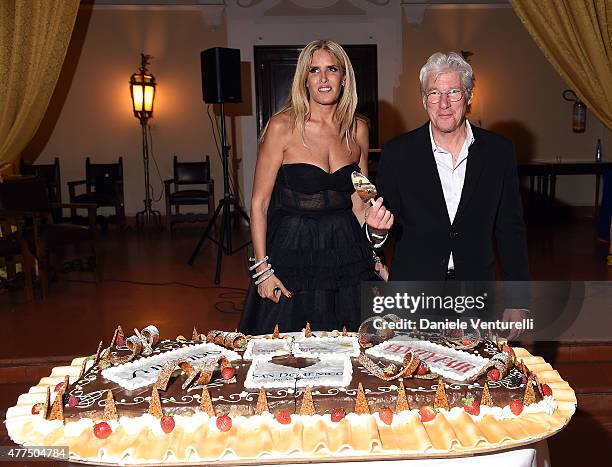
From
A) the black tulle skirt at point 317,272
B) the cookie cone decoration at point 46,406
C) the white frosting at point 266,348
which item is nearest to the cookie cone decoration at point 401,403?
the white frosting at point 266,348

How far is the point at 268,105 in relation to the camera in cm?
951

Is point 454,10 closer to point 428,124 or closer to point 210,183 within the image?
point 210,183

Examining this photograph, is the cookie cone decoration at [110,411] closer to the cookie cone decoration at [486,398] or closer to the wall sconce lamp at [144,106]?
the cookie cone decoration at [486,398]

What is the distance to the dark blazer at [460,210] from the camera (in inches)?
88.4

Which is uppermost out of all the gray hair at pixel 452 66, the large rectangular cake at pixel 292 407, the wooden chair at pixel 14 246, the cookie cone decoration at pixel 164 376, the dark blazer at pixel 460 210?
the gray hair at pixel 452 66

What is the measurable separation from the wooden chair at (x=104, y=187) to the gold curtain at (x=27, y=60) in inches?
115

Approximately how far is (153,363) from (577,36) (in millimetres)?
3994

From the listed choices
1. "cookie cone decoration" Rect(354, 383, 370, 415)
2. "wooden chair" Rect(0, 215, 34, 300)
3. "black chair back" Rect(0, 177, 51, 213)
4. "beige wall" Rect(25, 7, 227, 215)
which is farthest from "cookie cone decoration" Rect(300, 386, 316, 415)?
"beige wall" Rect(25, 7, 227, 215)

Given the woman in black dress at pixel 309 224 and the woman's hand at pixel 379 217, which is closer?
the woman's hand at pixel 379 217

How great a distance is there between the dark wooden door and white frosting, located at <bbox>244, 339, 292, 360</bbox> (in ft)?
A: 24.4

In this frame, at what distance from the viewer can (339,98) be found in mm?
2762

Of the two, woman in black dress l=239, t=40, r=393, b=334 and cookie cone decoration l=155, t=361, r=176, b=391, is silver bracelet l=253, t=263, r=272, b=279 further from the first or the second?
cookie cone decoration l=155, t=361, r=176, b=391

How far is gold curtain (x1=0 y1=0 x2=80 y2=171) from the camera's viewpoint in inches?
215

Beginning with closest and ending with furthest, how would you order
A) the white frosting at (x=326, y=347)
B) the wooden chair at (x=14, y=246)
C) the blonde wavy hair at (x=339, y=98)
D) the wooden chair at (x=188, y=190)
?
the white frosting at (x=326, y=347), the blonde wavy hair at (x=339, y=98), the wooden chair at (x=14, y=246), the wooden chair at (x=188, y=190)
